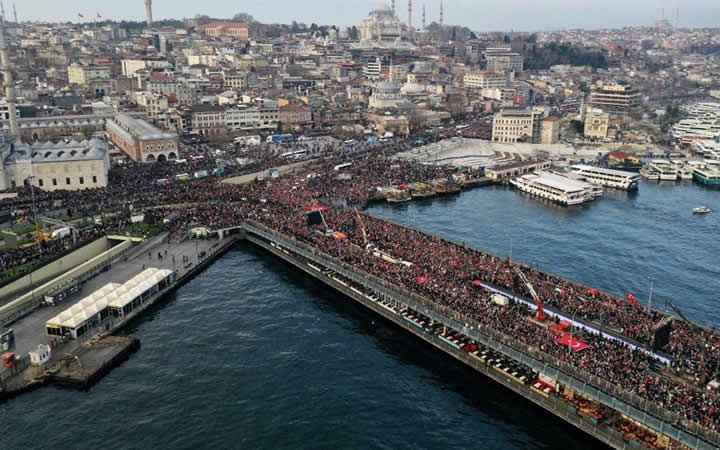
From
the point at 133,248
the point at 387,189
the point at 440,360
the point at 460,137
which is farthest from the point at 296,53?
the point at 440,360

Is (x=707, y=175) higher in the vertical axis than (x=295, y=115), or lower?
lower

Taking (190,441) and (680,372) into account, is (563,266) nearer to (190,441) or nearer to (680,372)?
(680,372)

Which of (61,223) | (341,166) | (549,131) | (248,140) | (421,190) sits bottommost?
(421,190)

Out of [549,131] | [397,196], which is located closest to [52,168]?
[397,196]

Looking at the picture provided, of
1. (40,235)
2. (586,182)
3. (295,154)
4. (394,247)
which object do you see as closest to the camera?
(394,247)

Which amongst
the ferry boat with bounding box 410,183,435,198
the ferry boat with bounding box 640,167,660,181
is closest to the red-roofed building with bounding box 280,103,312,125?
the ferry boat with bounding box 410,183,435,198

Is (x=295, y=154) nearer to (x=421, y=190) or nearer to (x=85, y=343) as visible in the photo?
(x=421, y=190)

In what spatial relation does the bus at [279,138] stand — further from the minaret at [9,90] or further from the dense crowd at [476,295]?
the dense crowd at [476,295]

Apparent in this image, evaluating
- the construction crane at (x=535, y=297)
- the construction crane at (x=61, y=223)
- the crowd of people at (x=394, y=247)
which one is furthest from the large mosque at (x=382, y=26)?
the construction crane at (x=535, y=297)
